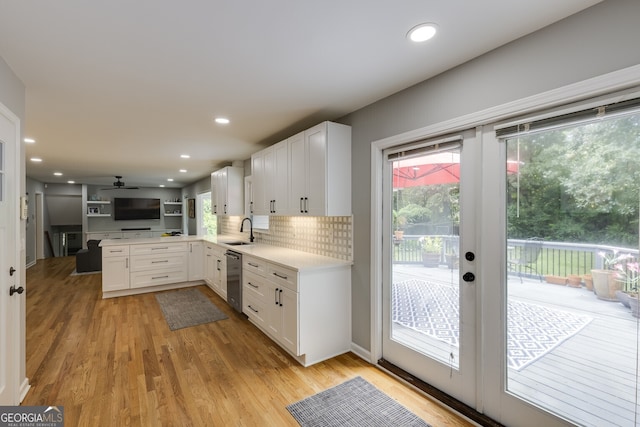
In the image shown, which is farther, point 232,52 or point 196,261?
point 196,261

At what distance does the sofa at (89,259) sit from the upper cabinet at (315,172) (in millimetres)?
5731

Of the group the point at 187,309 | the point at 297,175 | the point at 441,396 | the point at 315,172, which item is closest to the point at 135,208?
the point at 187,309

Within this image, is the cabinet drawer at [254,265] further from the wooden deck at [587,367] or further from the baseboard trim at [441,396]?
the wooden deck at [587,367]

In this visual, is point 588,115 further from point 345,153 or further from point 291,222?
point 291,222

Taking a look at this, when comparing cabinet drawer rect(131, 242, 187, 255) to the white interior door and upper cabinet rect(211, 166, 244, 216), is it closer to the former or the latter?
upper cabinet rect(211, 166, 244, 216)

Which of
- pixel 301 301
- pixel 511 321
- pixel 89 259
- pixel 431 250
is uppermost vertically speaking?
pixel 431 250

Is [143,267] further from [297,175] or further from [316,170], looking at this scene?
[316,170]

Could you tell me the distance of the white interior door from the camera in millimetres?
1857

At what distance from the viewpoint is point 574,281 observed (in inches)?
62.7

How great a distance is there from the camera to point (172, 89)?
2.36 metres

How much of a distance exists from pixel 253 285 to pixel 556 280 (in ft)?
9.36

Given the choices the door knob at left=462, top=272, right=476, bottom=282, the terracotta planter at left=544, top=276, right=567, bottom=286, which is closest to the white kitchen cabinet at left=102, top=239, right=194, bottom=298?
the door knob at left=462, top=272, right=476, bottom=282

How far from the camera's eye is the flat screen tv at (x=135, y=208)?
9727 mm

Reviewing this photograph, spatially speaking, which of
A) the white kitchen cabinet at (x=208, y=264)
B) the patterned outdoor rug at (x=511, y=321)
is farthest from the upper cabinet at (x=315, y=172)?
the white kitchen cabinet at (x=208, y=264)
